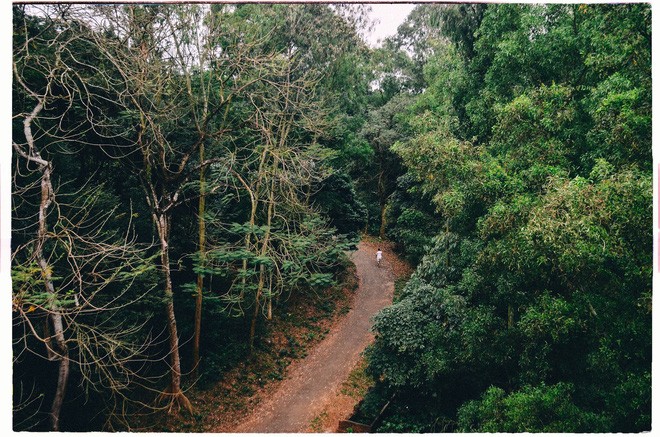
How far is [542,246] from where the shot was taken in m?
4.45

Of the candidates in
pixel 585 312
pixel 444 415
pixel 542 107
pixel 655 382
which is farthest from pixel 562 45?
pixel 444 415

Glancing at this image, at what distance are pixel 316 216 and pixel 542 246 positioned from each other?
7.34 metres

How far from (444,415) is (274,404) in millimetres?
4155

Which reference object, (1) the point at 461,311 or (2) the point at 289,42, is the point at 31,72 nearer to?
(2) the point at 289,42

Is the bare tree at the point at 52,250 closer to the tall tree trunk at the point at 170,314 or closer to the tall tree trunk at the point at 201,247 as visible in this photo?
the tall tree trunk at the point at 170,314

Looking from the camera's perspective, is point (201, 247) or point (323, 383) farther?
point (323, 383)

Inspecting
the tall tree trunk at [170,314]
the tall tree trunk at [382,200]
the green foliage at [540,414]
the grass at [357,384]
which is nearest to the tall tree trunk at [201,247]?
the tall tree trunk at [170,314]

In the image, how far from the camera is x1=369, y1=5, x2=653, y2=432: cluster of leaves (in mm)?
4379

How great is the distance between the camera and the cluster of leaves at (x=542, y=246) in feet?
14.4

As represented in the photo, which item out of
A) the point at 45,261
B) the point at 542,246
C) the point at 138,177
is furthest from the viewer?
the point at 138,177

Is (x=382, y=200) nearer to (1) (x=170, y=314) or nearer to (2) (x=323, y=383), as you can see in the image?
(2) (x=323, y=383)

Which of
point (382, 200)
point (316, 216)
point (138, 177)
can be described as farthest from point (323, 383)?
point (382, 200)

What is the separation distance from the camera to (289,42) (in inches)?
420

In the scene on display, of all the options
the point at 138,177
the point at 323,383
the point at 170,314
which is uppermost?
the point at 138,177
